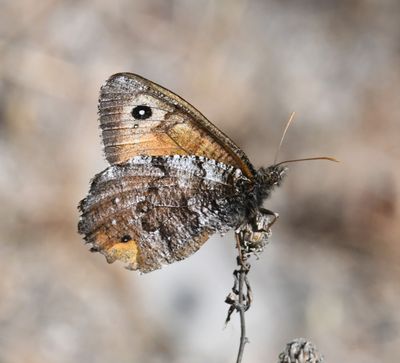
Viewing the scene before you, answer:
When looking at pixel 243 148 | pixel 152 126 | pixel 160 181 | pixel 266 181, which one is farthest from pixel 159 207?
pixel 243 148

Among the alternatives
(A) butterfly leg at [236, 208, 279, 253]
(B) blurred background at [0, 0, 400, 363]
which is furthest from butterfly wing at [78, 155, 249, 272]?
(B) blurred background at [0, 0, 400, 363]

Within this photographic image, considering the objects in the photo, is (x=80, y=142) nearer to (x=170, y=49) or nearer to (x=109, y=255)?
(x=170, y=49)

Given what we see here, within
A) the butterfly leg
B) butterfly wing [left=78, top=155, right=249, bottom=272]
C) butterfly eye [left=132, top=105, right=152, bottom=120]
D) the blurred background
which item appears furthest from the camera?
the blurred background

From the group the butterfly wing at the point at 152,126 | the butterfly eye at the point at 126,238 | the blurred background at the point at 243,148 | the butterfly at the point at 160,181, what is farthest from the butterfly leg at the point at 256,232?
the blurred background at the point at 243,148

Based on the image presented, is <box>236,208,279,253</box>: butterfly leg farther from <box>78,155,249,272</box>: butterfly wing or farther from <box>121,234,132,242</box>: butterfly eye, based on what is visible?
<box>121,234,132,242</box>: butterfly eye

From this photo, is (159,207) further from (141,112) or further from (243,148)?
(243,148)
